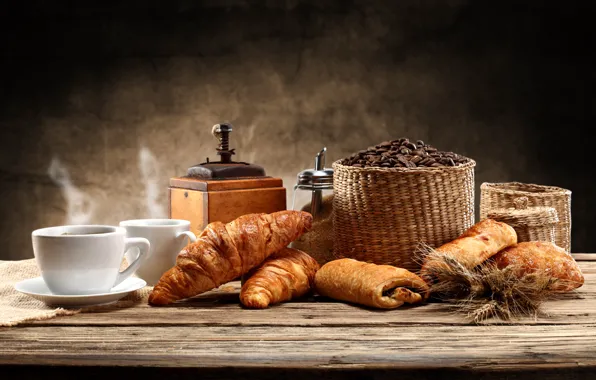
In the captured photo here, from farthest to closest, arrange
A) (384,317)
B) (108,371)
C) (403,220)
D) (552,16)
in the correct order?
(552,16), (403,220), (384,317), (108,371)

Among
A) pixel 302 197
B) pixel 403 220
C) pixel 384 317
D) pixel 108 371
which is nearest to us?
pixel 108 371

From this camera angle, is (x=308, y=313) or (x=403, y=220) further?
(x=403, y=220)

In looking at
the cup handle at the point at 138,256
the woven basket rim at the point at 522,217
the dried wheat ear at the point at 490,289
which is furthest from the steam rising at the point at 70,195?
the dried wheat ear at the point at 490,289

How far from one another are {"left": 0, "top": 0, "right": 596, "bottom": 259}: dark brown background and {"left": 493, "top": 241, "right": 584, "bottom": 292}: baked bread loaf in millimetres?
2823

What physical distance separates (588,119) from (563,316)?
131 inches

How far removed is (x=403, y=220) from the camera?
190cm

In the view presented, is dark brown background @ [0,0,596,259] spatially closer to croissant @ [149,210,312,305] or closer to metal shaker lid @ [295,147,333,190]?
metal shaker lid @ [295,147,333,190]

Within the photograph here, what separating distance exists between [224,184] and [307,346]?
0.87 metres

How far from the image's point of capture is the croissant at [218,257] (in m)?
1.68

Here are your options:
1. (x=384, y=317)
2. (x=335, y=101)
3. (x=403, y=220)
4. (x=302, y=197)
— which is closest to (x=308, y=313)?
(x=384, y=317)

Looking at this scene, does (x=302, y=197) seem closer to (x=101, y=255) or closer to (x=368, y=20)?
(x=101, y=255)

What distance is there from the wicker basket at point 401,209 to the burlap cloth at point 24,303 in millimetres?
591

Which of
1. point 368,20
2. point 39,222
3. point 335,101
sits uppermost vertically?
point 368,20

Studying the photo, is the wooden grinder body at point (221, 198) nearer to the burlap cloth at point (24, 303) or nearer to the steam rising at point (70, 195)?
the burlap cloth at point (24, 303)
